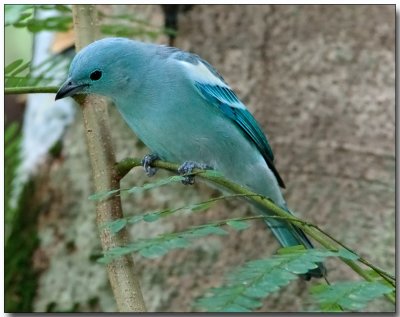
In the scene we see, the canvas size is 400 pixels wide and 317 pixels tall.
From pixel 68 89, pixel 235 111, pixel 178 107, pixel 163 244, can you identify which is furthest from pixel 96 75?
pixel 163 244

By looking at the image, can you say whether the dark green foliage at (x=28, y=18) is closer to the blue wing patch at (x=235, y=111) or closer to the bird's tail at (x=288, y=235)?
the blue wing patch at (x=235, y=111)

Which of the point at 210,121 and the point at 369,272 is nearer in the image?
the point at 369,272

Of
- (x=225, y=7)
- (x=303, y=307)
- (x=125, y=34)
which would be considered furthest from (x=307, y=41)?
(x=303, y=307)

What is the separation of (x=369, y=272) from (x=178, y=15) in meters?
1.97

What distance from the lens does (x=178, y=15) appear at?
360 centimetres

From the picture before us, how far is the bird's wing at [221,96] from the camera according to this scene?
107 inches

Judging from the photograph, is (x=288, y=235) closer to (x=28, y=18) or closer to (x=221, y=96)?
(x=221, y=96)

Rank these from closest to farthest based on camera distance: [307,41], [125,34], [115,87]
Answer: [115,87], [125,34], [307,41]

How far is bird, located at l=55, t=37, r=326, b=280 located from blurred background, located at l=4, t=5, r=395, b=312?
0.61m

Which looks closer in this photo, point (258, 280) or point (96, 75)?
point (258, 280)

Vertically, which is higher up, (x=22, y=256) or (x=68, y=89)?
(x=68, y=89)

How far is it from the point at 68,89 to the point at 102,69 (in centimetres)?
20

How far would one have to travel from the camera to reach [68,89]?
2.36 meters

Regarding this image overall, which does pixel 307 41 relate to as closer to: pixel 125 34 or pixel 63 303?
pixel 125 34
